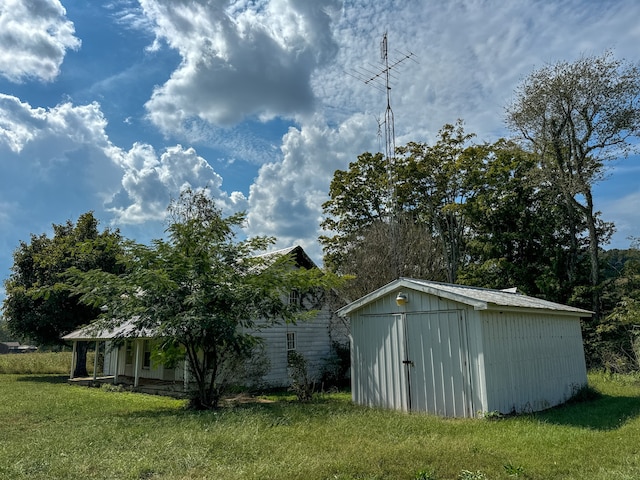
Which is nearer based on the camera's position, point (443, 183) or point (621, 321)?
point (621, 321)

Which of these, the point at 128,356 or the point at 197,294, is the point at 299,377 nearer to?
the point at 197,294

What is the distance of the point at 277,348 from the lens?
1775 centimetres

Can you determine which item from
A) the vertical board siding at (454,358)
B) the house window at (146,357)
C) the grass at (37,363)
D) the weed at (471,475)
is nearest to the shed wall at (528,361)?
the vertical board siding at (454,358)

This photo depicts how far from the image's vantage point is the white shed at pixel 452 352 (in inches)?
363

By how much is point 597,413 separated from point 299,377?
9.02 meters

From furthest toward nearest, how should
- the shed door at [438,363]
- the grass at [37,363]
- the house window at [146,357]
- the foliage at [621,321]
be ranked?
the grass at [37,363]
the house window at [146,357]
the foliage at [621,321]
the shed door at [438,363]

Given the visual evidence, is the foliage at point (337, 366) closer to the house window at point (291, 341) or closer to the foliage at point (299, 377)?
the foliage at point (299, 377)

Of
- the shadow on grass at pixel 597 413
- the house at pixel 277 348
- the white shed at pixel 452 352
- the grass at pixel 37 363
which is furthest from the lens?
the grass at pixel 37 363

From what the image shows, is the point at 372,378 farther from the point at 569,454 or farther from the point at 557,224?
the point at 557,224

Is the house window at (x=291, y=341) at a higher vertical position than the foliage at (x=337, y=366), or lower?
higher

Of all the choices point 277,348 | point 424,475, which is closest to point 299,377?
point 277,348

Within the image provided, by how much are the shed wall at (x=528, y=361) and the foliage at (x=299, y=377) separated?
523cm

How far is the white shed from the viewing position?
30.3 feet

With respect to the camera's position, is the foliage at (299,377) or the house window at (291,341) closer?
the foliage at (299,377)
